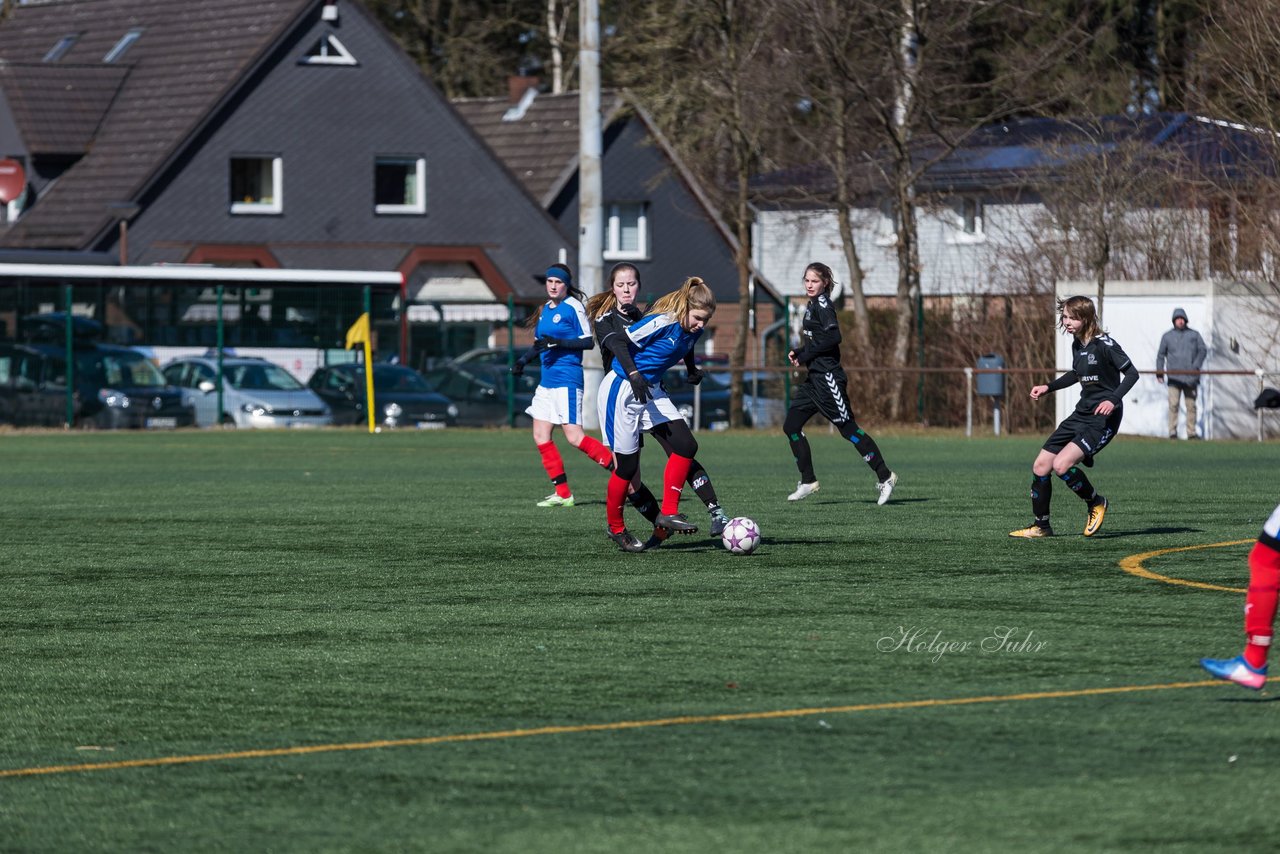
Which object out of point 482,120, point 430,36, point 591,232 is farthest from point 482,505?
point 430,36

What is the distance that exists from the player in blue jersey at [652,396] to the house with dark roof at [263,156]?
3266 cm

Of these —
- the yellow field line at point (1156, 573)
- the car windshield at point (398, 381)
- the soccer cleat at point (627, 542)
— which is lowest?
the yellow field line at point (1156, 573)

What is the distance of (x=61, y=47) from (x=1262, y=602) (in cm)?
5047

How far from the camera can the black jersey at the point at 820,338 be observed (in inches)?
711

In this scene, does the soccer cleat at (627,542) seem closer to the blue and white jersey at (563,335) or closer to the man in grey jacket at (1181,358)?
the blue and white jersey at (563,335)

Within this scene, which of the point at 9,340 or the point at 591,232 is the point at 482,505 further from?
the point at 9,340

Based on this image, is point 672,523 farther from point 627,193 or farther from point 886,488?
point 627,193

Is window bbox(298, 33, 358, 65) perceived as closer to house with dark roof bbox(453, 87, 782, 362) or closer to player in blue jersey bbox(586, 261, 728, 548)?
house with dark roof bbox(453, 87, 782, 362)

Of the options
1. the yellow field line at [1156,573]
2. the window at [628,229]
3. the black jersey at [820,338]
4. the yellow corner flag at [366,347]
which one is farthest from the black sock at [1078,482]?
the window at [628,229]

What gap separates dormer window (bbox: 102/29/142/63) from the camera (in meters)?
52.1

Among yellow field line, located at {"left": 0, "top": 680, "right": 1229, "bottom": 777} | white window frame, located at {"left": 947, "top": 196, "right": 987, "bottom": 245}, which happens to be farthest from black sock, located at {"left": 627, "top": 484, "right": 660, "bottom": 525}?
white window frame, located at {"left": 947, "top": 196, "right": 987, "bottom": 245}

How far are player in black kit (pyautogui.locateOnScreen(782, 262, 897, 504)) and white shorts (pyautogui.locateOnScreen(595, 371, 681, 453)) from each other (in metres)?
4.14

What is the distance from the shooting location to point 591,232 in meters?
33.1

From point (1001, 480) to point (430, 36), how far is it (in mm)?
46230
